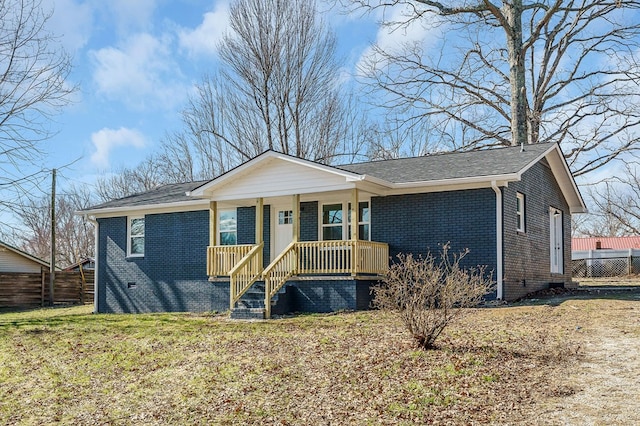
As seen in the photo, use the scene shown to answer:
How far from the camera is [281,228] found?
1875 centimetres

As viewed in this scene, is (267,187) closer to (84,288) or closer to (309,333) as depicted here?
(309,333)

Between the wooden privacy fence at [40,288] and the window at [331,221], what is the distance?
44.6ft

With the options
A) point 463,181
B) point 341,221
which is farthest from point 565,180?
point 341,221

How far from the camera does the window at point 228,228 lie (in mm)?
19312

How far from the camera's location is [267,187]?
16922 millimetres

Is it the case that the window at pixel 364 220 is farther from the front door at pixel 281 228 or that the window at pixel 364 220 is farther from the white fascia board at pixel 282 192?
the front door at pixel 281 228

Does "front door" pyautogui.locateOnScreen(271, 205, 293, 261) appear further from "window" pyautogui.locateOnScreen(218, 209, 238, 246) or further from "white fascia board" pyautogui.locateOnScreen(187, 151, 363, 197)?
"white fascia board" pyautogui.locateOnScreen(187, 151, 363, 197)

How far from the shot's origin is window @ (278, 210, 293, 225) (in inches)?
737

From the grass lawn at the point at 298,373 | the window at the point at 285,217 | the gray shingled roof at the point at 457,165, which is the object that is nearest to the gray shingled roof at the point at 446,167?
the gray shingled roof at the point at 457,165

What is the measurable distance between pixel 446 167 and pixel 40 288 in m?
18.0

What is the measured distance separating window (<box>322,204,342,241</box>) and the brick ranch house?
3cm

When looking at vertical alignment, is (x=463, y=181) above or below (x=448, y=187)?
above

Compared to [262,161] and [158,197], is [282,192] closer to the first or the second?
[262,161]

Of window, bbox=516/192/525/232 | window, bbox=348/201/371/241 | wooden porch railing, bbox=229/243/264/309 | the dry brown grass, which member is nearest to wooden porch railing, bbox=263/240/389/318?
wooden porch railing, bbox=229/243/264/309
